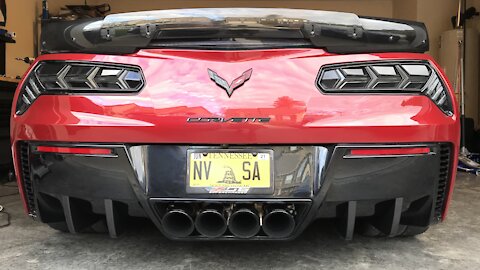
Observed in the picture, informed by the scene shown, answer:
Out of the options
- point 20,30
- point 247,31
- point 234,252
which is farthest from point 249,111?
point 20,30

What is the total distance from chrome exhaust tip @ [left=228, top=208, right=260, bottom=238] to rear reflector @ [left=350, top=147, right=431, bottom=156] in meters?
0.40

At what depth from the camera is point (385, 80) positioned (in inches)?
62.5

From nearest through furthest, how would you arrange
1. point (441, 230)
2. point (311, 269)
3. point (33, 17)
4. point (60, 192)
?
point (60, 192) < point (311, 269) < point (441, 230) < point (33, 17)

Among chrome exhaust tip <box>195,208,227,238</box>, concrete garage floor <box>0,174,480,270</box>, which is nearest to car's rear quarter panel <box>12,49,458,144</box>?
chrome exhaust tip <box>195,208,227,238</box>

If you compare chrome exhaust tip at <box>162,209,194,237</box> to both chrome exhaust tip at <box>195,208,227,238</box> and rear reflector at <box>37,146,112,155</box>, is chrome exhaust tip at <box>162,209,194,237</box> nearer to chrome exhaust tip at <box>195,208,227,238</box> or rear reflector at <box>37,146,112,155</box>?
chrome exhaust tip at <box>195,208,227,238</box>

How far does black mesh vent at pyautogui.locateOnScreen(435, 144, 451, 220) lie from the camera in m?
1.63

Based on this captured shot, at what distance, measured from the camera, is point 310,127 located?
59.0 inches

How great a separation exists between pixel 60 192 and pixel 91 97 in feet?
1.22

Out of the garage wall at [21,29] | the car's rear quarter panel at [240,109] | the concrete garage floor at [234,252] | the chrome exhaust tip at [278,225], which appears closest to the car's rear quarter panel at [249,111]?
the car's rear quarter panel at [240,109]

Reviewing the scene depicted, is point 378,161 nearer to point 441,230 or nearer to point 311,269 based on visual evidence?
point 311,269

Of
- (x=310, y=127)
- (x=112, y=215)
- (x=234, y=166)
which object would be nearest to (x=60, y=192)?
(x=112, y=215)

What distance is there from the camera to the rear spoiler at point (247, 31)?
5.36ft

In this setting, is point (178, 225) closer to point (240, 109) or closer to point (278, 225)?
point (278, 225)

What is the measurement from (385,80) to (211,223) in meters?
0.78
